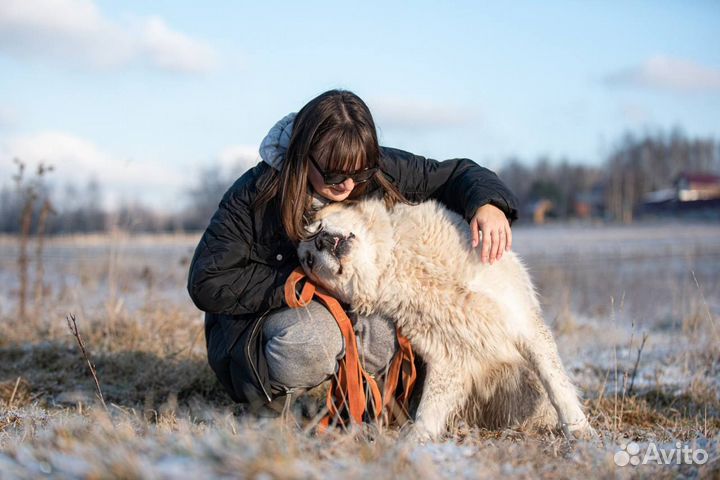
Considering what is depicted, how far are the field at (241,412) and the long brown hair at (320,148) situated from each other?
3.45 ft

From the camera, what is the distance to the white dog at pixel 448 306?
2.71 meters

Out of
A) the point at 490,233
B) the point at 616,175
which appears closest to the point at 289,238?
the point at 490,233

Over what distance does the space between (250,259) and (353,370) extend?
817 millimetres

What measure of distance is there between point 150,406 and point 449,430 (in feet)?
5.74

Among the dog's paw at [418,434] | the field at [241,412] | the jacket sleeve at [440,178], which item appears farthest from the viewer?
the jacket sleeve at [440,178]

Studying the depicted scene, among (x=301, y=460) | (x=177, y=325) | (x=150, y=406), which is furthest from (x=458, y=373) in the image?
(x=177, y=325)

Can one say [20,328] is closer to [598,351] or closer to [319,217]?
[319,217]

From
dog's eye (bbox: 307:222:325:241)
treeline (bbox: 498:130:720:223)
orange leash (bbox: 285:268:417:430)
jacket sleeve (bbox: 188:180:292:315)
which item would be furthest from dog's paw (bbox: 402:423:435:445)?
treeline (bbox: 498:130:720:223)

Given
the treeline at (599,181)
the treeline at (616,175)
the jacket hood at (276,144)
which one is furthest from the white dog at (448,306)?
the treeline at (616,175)

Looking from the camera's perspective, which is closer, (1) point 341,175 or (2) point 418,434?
(2) point 418,434

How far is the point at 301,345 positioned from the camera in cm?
290

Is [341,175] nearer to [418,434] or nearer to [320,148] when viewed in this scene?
[320,148]

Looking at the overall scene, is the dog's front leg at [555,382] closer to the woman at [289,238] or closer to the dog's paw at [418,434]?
the woman at [289,238]

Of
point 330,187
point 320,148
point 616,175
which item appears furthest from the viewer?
point 616,175
